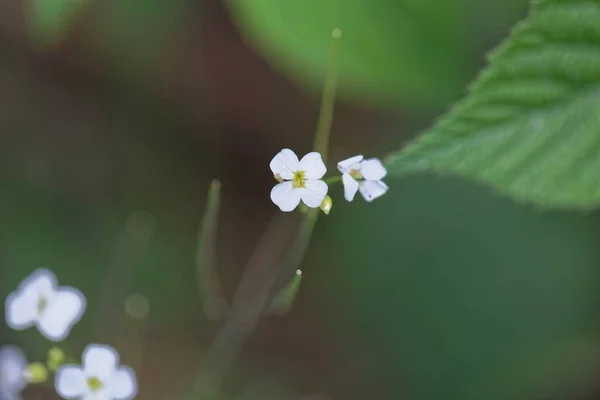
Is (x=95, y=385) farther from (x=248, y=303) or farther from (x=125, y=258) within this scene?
(x=125, y=258)

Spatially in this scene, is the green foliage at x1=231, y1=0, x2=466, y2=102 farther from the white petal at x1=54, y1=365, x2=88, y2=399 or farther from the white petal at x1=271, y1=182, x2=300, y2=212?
the white petal at x1=54, y1=365, x2=88, y2=399

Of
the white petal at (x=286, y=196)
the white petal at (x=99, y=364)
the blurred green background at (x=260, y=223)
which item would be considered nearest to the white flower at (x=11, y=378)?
the white petal at (x=99, y=364)

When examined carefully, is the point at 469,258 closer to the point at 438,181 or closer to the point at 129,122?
the point at 438,181

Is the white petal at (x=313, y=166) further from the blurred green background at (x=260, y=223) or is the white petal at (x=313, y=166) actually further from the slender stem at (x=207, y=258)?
the blurred green background at (x=260, y=223)

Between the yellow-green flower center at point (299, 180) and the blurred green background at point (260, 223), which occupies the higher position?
the blurred green background at point (260, 223)

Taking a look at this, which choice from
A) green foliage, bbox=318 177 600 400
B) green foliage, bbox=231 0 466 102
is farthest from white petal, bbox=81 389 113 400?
green foliage, bbox=318 177 600 400

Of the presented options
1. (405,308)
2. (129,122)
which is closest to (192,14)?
(129,122)

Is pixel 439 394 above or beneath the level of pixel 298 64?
beneath

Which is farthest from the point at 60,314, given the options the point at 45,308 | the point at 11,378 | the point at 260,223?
the point at 260,223
